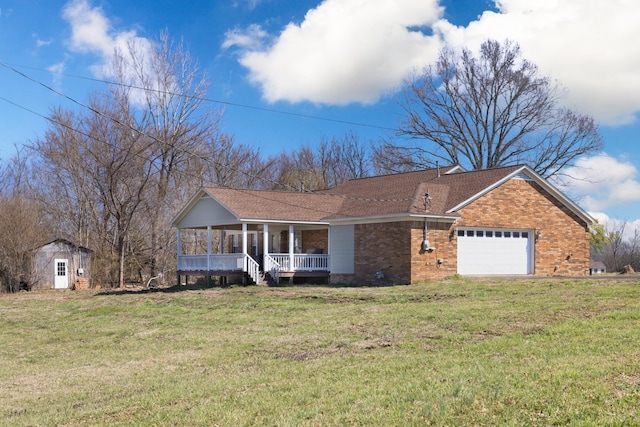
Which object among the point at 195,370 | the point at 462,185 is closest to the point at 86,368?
the point at 195,370

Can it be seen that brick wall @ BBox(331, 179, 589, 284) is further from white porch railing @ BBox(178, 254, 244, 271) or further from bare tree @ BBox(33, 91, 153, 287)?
bare tree @ BBox(33, 91, 153, 287)

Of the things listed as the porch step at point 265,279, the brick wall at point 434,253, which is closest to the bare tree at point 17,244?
the porch step at point 265,279

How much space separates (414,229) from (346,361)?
14.1 metres

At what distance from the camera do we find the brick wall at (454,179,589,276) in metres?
26.0

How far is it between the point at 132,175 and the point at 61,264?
631cm

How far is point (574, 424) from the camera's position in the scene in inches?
230

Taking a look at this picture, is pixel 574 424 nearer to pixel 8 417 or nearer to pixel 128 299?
pixel 8 417

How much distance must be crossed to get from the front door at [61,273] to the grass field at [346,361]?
16101 mm

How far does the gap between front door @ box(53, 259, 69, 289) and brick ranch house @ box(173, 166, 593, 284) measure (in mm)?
9288

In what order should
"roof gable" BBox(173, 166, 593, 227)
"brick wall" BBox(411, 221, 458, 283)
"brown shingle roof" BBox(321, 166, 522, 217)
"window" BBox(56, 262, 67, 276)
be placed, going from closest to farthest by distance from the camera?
1. "brick wall" BBox(411, 221, 458, 283)
2. "brown shingle roof" BBox(321, 166, 522, 217)
3. "roof gable" BBox(173, 166, 593, 227)
4. "window" BBox(56, 262, 67, 276)

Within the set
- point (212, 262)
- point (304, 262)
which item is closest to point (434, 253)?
point (304, 262)

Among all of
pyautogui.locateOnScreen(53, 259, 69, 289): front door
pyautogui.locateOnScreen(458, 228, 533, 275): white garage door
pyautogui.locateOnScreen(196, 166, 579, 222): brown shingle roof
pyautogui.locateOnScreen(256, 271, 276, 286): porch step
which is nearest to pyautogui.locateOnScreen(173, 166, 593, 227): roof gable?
pyautogui.locateOnScreen(196, 166, 579, 222): brown shingle roof

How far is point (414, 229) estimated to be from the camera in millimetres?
23953

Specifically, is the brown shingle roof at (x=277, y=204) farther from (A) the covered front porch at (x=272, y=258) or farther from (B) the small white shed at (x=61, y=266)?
(B) the small white shed at (x=61, y=266)
